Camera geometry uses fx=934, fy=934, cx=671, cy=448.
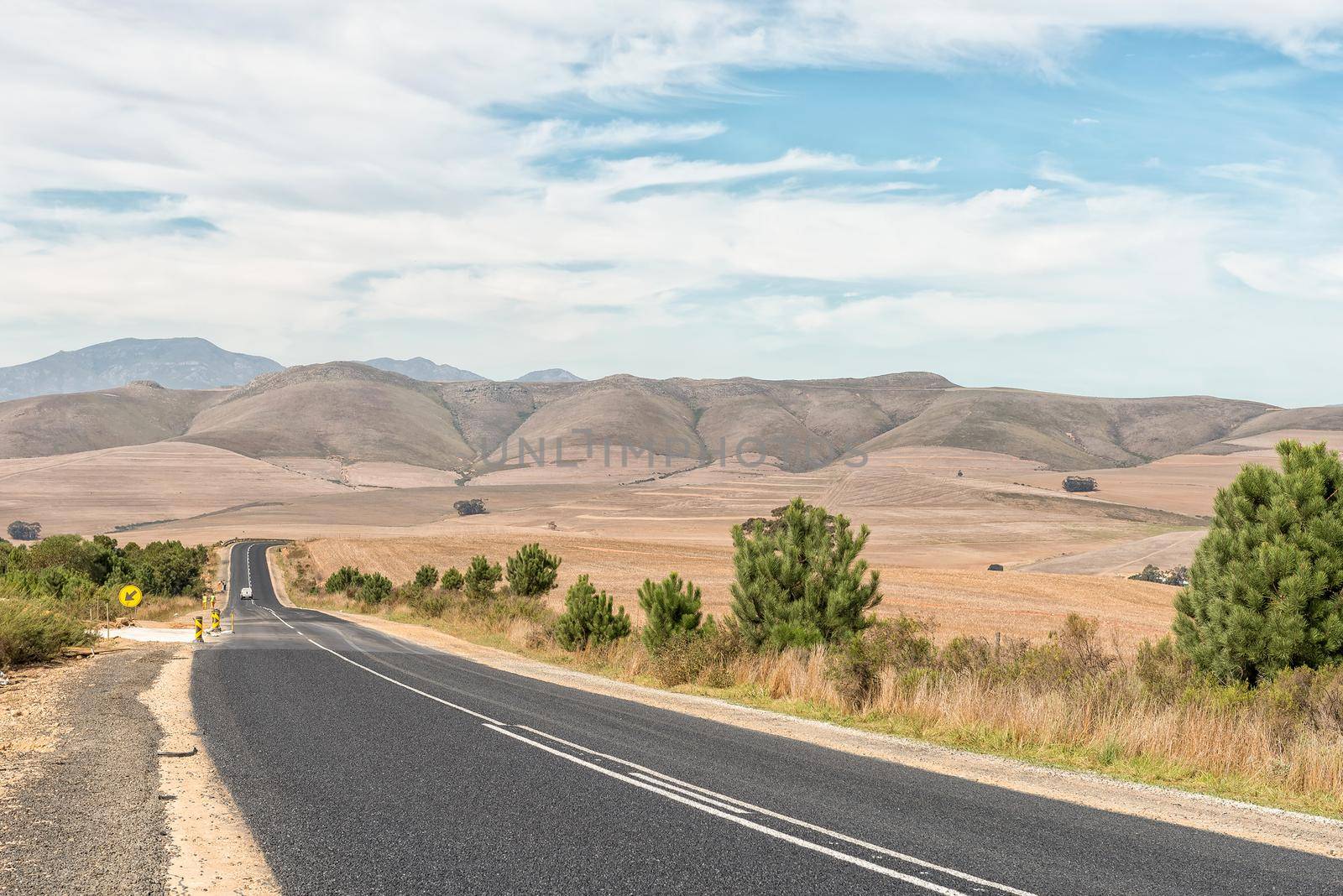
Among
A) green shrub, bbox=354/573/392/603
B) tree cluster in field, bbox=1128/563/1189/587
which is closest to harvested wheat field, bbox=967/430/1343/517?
tree cluster in field, bbox=1128/563/1189/587

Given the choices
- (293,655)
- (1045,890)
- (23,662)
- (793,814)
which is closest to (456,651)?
(293,655)

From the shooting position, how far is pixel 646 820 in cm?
743

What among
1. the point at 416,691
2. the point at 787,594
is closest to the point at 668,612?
the point at 787,594

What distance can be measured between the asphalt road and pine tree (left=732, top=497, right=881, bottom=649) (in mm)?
9090

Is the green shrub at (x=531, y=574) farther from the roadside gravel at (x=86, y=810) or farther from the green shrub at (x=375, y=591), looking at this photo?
the roadside gravel at (x=86, y=810)

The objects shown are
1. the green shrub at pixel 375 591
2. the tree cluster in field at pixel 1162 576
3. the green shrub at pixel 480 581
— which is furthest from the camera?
the tree cluster in field at pixel 1162 576

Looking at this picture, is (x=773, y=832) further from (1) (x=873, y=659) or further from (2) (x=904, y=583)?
(2) (x=904, y=583)

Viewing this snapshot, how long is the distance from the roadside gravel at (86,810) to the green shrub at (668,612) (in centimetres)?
1204

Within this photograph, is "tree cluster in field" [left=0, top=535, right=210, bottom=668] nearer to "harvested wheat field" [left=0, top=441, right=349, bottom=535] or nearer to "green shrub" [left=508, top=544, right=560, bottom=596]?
"green shrub" [left=508, top=544, right=560, bottom=596]

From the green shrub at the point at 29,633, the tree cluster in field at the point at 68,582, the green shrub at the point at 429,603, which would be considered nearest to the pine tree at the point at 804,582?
the green shrub at the point at 29,633

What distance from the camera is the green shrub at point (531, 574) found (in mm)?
44094

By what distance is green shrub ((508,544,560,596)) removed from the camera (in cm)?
4409

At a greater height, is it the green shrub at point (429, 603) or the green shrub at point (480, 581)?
the green shrub at point (480, 581)

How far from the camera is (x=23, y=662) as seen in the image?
18016mm
